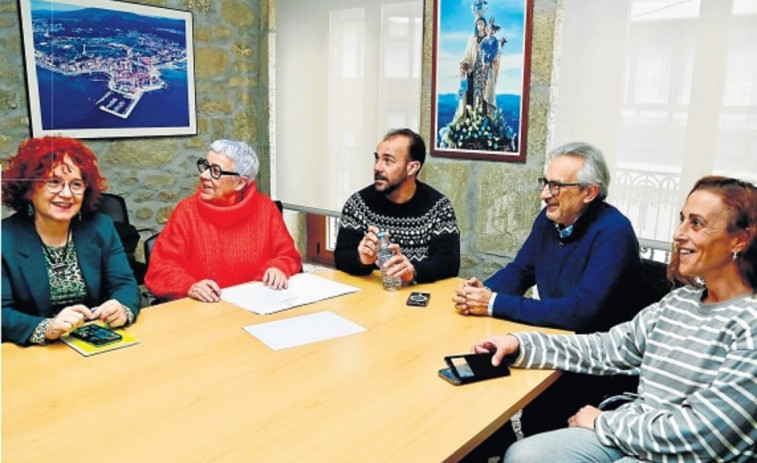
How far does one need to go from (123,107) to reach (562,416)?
284 cm

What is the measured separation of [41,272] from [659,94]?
2434mm

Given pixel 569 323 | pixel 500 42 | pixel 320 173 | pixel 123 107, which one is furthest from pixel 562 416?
pixel 123 107

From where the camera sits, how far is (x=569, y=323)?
67.2 inches

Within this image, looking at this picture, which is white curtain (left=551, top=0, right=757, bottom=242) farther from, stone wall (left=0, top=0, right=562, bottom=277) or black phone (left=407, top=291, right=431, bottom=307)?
black phone (left=407, top=291, right=431, bottom=307)

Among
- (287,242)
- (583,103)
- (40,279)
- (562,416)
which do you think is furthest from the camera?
(583,103)

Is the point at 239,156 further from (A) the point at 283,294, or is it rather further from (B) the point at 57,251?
(B) the point at 57,251

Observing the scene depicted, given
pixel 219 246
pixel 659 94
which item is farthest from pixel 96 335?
pixel 659 94

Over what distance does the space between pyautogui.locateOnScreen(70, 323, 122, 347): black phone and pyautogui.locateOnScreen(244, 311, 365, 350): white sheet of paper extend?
339mm

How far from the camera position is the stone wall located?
Answer: 9.52 feet

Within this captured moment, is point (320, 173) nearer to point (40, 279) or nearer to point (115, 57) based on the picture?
point (115, 57)

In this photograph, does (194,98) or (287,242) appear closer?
Answer: (287,242)

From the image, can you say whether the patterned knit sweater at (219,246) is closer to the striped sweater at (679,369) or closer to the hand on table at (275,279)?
the hand on table at (275,279)

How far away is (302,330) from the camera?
64.6 inches

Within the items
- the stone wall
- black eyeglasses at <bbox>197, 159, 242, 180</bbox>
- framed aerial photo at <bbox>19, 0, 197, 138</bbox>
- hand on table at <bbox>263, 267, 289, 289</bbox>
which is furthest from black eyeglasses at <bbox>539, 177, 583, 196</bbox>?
framed aerial photo at <bbox>19, 0, 197, 138</bbox>
